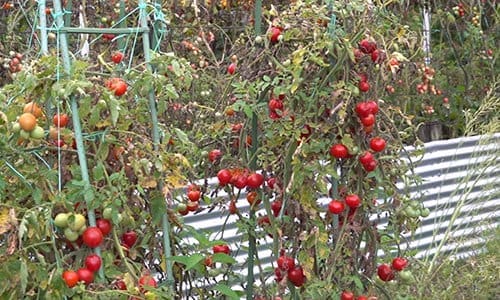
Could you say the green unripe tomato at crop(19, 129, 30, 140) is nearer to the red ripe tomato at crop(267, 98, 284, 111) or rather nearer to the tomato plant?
the tomato plant

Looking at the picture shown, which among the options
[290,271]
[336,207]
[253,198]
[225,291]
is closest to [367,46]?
[336,207]

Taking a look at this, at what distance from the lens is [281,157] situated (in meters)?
2.50

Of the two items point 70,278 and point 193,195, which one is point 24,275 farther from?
point 193,195

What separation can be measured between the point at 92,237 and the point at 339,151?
2.26 ft

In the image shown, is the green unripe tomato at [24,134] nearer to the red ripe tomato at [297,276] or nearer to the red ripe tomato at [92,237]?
the red ripe tomato at [92,237]

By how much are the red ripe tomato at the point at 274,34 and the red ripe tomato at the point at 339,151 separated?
0.34 metres

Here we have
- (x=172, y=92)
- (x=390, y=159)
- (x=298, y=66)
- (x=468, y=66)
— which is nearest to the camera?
(x=172, y=92)

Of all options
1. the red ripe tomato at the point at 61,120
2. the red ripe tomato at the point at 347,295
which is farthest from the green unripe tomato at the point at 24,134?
the red ripe tomato at the point at 347,295

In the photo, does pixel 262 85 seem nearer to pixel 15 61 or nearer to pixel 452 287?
pixel 15 61

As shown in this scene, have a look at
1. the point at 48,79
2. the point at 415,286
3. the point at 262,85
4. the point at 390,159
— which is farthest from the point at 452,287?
the point at 48,79

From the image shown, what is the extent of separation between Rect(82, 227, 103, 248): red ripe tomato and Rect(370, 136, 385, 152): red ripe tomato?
30.7 inches

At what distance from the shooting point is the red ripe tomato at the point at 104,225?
2.10m

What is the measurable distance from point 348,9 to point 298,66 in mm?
200

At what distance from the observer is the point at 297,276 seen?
2467 millimetres
